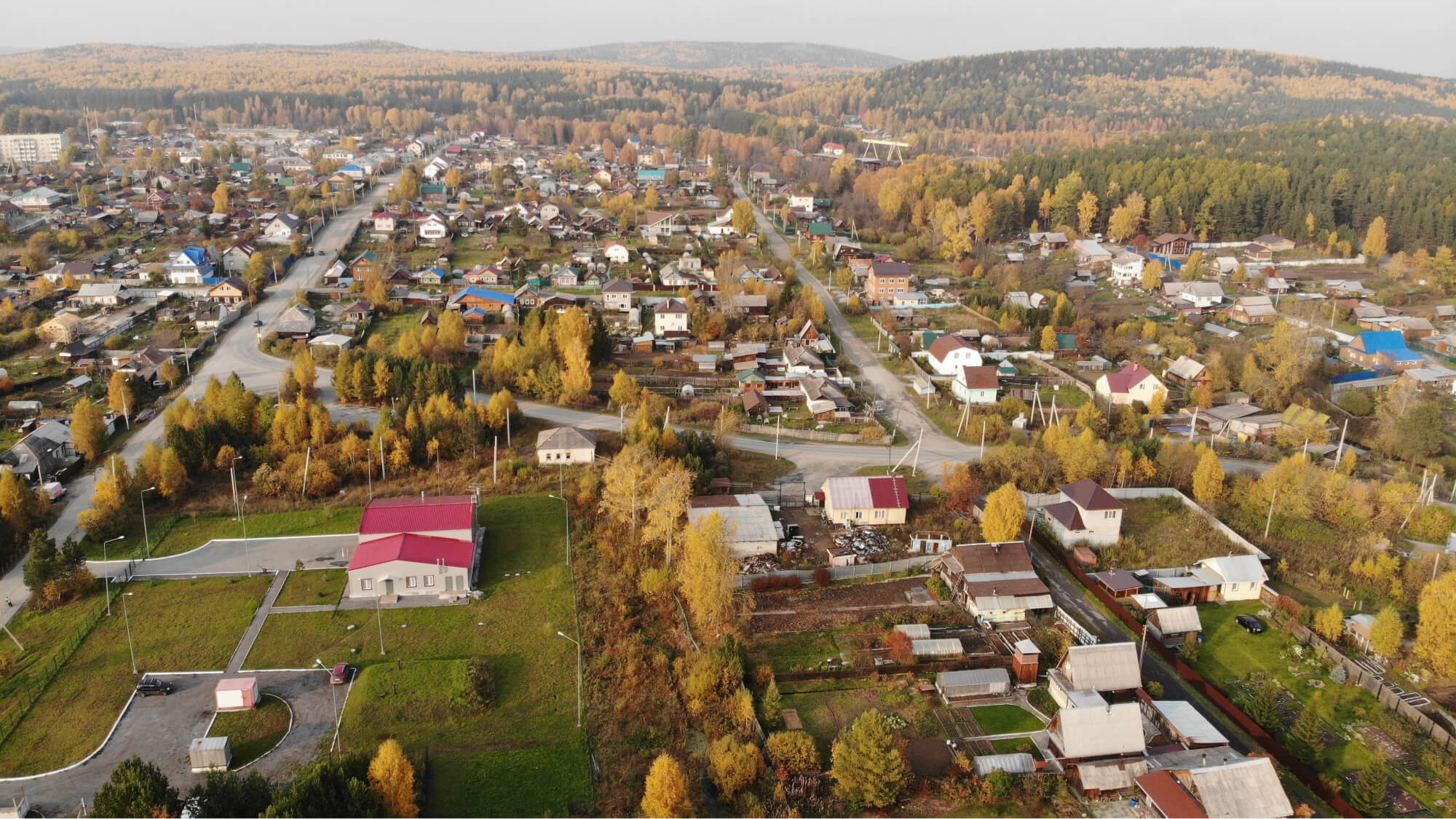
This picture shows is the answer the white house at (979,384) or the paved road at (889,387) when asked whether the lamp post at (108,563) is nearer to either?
the paved road at (889,387)

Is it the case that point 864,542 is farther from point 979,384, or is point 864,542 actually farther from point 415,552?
point 979,384

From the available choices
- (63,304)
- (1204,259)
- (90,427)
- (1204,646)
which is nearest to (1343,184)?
(1204,259)

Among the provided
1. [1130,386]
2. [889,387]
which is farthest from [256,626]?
[1130,386]

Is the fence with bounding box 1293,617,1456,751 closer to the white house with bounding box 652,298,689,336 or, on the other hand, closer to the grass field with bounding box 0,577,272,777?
the grass field with bounding box 0,577,272,777

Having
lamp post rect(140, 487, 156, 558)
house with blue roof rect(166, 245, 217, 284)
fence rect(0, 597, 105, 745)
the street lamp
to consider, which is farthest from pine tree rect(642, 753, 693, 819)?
house with blue roof rect(166, 245, 217, 284)

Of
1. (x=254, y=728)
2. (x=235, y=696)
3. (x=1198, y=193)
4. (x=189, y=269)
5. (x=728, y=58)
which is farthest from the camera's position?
(x=728, y=58)
